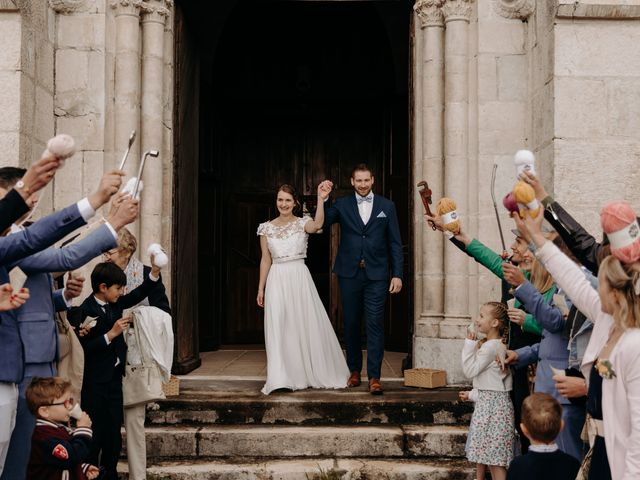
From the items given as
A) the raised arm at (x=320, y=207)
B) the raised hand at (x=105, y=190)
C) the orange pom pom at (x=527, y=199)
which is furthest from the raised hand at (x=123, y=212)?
the raised arm at (x=320, y=207)

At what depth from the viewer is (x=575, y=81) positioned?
640 cm

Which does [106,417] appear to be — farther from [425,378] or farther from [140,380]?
[425,378]

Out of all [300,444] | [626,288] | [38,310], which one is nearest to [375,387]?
[300,444]

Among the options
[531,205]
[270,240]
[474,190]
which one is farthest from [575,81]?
[531,205]

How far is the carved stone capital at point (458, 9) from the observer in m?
7.05

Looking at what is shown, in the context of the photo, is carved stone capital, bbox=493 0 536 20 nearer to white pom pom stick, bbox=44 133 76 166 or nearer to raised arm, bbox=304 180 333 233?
raised arm, bbox=304 180 333 233

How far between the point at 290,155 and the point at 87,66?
434 centimetres

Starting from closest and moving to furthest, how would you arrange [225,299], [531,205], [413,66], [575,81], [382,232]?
[531,205]
[575,81]
[382,232]
[413,66]
[225,299]

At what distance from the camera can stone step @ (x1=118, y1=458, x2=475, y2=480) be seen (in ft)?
17.5

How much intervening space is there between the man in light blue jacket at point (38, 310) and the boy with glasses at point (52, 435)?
0.07 m

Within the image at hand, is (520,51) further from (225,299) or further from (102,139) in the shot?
(225,299)

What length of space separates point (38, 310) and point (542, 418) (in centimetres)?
221

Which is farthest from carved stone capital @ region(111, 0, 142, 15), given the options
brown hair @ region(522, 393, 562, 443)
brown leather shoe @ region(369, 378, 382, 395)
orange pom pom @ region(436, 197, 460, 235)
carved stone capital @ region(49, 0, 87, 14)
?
brown hair @ region(522, 393, 562, 443)

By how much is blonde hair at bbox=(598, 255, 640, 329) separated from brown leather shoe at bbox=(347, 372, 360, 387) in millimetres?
4082
